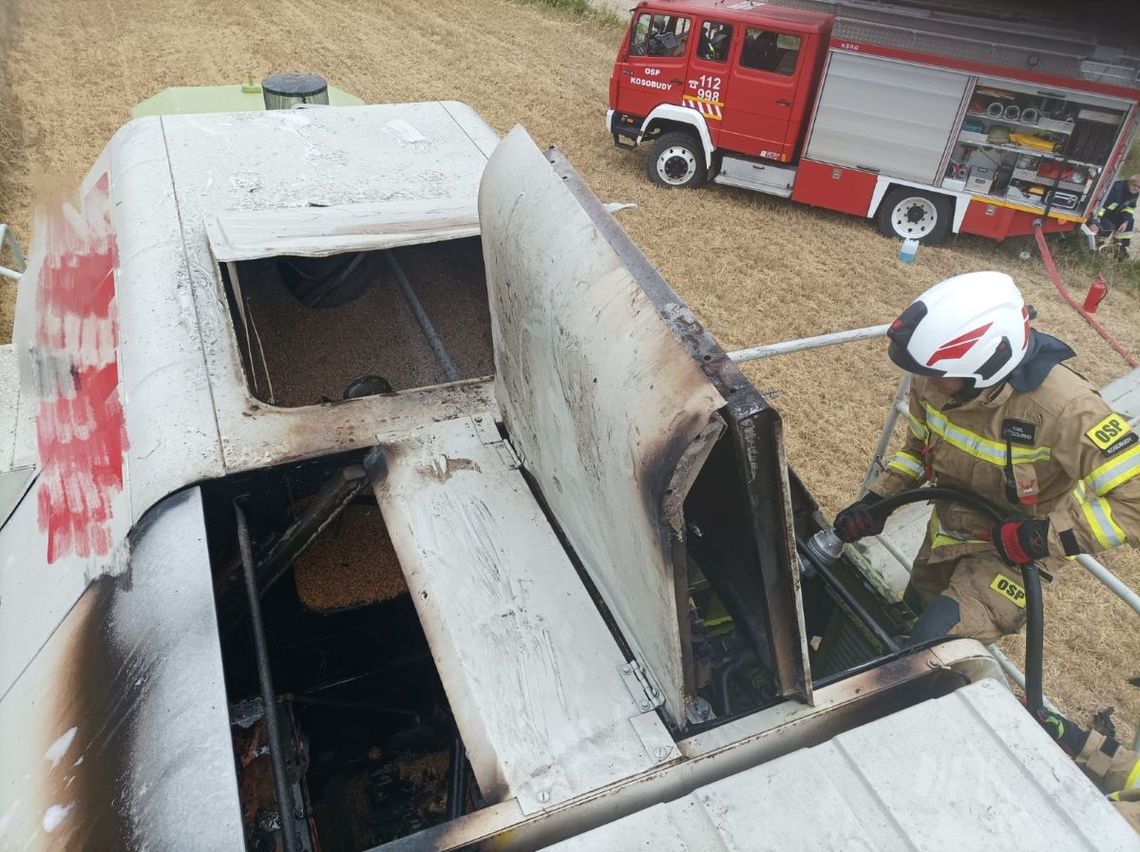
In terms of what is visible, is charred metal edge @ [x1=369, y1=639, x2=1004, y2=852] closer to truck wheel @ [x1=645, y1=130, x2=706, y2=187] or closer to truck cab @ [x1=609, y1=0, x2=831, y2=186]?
truck cab @ [x1=609, y1=0, x2=831, y2=186]

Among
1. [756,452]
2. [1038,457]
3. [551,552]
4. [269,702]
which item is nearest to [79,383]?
[269,702]

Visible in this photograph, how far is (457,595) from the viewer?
81.0 inches

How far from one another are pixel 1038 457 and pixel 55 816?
3.08 metres

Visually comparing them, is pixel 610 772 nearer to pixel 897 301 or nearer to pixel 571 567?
pixel 571 567

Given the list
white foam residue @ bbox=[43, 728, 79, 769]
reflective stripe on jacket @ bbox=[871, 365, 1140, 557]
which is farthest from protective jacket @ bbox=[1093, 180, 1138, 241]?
white foam residue @ bbox=[43, 728, 79, 769]

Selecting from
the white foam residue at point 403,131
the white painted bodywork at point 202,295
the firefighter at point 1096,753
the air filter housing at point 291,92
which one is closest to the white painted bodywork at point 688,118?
the air filter housing at point 291,92

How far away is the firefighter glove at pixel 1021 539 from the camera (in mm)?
2691

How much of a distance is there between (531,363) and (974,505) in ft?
5.96

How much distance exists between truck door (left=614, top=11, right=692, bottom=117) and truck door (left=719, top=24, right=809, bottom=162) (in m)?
0.68

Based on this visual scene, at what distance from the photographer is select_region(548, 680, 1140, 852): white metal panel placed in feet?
5.10

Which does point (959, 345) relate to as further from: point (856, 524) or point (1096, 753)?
point (1096, 753)

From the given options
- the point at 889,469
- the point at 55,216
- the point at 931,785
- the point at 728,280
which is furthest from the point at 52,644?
the point at 728,280

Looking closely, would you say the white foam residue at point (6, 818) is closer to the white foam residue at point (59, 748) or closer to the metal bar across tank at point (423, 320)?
the white foam residue at point (59, 748)

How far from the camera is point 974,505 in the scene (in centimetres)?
293
